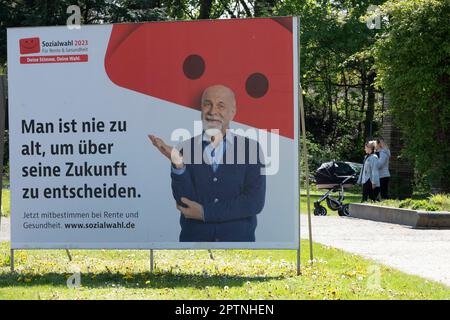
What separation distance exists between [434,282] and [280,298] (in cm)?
207

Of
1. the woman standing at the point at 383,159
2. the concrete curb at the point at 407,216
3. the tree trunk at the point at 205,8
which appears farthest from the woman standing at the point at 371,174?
the tree trunk at the point at 205,8

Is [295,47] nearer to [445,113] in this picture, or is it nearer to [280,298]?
[280,298]

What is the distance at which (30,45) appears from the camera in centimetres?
1159

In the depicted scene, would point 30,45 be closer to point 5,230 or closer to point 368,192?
point 5,230

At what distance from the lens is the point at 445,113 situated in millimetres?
25688

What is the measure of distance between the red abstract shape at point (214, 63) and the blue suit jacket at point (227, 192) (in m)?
0.46

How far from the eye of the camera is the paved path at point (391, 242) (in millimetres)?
12133

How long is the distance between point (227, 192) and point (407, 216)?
8.26m

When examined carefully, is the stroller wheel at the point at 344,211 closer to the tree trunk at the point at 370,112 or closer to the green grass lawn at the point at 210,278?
the green grass lawn at the point at 210,278

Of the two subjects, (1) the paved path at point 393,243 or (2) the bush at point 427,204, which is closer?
(1) the paved path at point 393,243

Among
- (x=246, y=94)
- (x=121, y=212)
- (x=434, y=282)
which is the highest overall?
(x=246, y=94)

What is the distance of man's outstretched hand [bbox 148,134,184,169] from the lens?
443 inches

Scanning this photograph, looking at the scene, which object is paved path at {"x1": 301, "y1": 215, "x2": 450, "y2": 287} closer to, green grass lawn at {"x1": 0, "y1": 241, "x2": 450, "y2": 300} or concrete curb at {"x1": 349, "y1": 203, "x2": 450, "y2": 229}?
concrete curb at {"x1": 349, "y1": 203, "x2": 450, "y2": 229}

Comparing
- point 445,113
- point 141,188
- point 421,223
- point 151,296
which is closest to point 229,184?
point 141,188
